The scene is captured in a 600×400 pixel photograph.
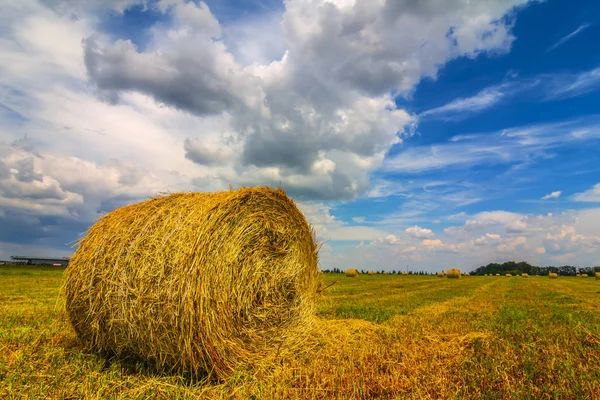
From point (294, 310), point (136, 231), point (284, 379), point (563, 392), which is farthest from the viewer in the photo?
point (294, 310)

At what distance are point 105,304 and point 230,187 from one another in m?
2.56

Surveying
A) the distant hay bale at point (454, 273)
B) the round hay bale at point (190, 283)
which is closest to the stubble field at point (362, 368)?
the round hay bale at point (190, 283)

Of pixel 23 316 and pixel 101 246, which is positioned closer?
pixel 101 246

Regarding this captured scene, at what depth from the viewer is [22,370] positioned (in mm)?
4898

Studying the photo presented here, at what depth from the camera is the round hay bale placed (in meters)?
5.11

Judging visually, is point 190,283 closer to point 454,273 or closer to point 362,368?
point 362,368

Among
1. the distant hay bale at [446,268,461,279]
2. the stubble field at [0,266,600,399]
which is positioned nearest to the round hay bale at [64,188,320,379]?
the stubble field at [0,266,600,399]

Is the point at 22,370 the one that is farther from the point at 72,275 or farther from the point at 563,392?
the point at 563,392

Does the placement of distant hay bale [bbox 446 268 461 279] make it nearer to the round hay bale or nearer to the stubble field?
the stubble field

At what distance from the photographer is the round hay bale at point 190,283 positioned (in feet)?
16.8

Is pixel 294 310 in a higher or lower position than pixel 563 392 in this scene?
higher

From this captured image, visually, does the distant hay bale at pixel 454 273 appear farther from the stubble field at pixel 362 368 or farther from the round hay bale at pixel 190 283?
the round hay bale at pixel 190 283

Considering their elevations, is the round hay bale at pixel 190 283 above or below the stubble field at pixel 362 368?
above

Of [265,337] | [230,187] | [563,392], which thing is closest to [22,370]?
[265,337]
